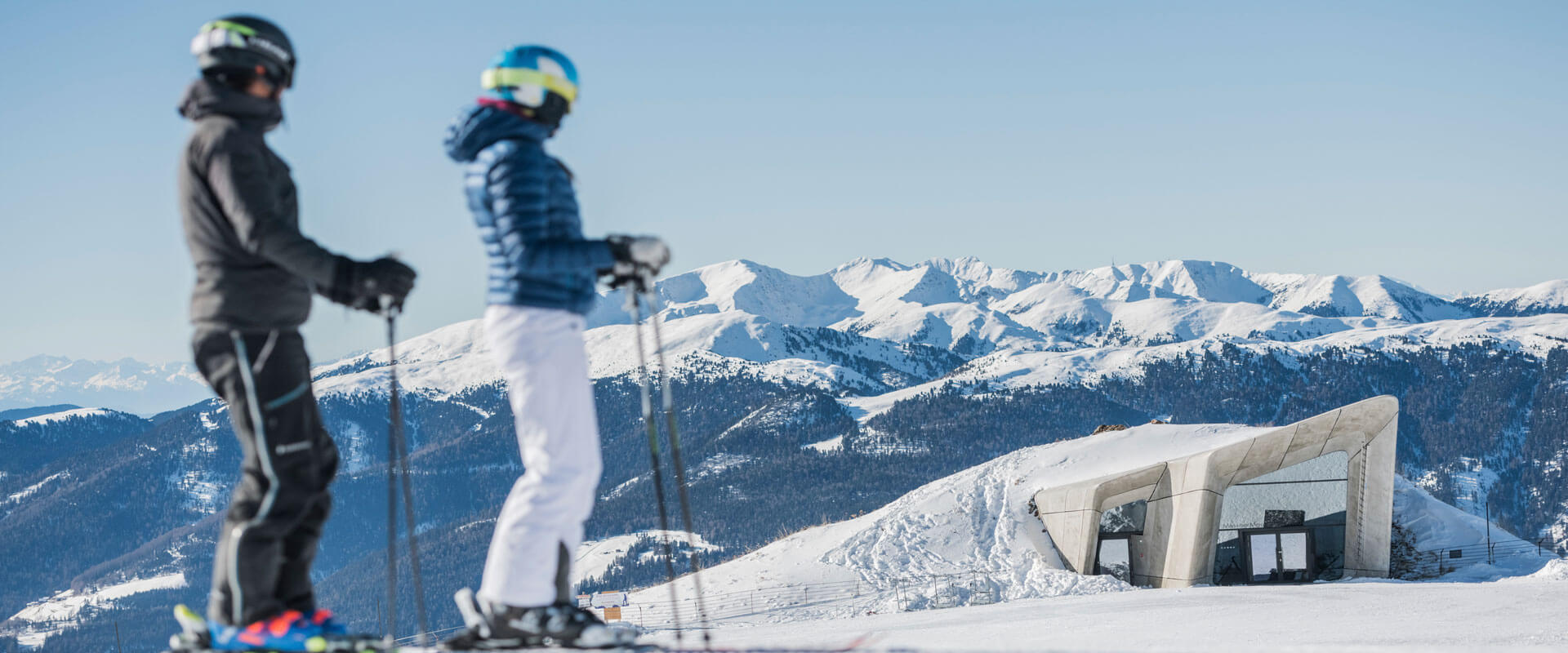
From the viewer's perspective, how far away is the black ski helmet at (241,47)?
4.83 metres

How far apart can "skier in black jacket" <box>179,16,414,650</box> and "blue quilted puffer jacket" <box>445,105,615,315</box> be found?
18.5 inches

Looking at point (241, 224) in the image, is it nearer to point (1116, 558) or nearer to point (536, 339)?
point (536, 339)

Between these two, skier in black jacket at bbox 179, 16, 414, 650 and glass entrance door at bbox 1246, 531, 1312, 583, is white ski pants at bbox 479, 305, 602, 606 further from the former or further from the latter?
glass entrance door at bbox 1246, 531, 1312, 583

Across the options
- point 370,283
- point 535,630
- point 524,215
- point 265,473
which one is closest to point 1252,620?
point 535,630

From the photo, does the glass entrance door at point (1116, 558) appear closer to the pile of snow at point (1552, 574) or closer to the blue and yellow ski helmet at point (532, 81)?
the pile of snow at point (1552, 574)

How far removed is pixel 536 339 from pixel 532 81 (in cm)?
117

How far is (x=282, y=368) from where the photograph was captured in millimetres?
4738

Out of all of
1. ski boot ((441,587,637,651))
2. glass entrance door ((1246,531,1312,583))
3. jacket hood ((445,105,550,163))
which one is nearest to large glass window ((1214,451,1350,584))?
glass entrance door ((1246,531,1312,583))

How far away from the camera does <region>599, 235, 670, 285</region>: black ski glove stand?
5043 mm

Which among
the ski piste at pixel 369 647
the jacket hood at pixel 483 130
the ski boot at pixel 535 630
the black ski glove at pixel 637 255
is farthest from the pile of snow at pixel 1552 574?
the jacket hood at pixel 483 130

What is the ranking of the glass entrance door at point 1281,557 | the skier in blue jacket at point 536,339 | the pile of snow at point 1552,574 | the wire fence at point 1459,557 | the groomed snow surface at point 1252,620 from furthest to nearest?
the wire fence at point 1459,557 → the glass entrance door at point 1281,557 → the pile of snow at point 1552,574 → the groomed snow surface at point 1252,620 → the skier in blue jacket at point 536,339

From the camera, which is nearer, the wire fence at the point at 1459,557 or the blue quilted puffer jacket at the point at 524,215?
the blue quilted puffer jacket at the point at 524,215

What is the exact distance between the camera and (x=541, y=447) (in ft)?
16.1

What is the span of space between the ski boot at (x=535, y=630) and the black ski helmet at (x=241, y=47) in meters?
2.45
